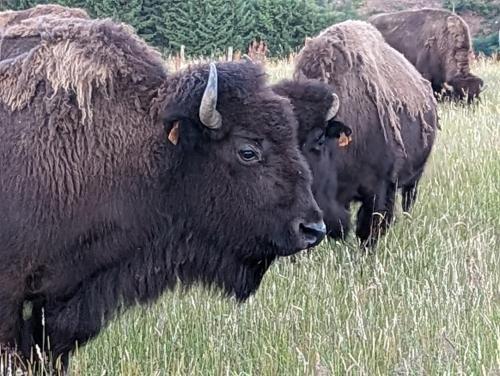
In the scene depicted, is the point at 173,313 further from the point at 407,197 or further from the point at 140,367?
the point at 407,197

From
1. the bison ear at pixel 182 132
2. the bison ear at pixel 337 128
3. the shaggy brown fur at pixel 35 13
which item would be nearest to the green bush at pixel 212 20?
the shaggy brown fur at pixel 35 13

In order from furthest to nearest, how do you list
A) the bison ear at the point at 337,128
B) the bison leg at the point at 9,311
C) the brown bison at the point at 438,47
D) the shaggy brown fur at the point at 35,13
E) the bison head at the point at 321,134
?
the brown bison at the point at 438,47 → the shaggy brown fur at the point at 35,13 → the bison ear at the point at 337,128 → the bison head at the point at 321,134 → the bison leg at the point at 9,311

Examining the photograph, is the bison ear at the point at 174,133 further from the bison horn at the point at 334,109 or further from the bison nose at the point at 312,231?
the bison horn at the point at 334,109

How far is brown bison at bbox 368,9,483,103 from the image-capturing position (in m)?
14.4

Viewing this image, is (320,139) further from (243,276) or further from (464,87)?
(464,87)

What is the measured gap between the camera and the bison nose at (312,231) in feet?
11.7

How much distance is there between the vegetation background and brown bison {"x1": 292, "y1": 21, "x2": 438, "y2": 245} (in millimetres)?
16632

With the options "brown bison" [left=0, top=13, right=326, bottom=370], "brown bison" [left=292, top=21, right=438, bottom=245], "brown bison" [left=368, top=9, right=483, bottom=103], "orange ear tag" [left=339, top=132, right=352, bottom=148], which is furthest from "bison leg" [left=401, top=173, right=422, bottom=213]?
"brown bison" [left=368, top=9, right=483, bottom=103]

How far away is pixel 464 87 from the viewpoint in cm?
1402

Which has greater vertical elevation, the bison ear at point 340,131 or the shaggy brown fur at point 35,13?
the shaggy brown fur at point 35,13

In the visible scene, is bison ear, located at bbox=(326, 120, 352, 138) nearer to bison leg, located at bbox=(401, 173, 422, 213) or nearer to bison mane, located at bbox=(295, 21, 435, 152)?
bison mane, located at bbox=(295, 21, 435, 152)

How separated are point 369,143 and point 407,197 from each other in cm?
115

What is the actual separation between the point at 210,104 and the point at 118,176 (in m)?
0.50

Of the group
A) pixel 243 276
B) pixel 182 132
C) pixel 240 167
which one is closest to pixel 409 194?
pixel 243 276
